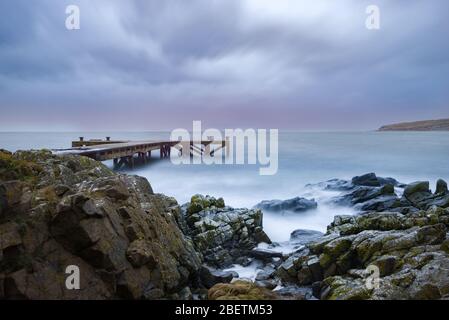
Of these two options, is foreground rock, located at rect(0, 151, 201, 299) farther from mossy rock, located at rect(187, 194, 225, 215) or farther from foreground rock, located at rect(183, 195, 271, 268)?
mossy rock, located at rect(187, 194, 225, 215)

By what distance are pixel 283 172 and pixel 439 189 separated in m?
17.9

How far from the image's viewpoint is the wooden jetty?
80.9ft

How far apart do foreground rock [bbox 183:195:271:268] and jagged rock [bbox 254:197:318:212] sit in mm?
4683

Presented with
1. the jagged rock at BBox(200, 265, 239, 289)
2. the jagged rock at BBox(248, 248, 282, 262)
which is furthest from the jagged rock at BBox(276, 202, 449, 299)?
the jagged rock at BBox(200, 265, 239, 289)

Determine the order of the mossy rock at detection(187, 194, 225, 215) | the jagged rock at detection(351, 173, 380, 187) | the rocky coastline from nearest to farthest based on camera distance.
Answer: the rocky coastline < the mossy rock at detection(187, 194, 225, 215) < the jagged rock at detection(351, 173, 380, 187)

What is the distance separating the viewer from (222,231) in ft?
43.3

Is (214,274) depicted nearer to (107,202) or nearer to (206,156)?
(107,202)

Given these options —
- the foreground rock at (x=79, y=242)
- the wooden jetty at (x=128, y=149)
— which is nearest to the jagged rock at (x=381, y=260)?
the foreground rock at (x=79, y=242)

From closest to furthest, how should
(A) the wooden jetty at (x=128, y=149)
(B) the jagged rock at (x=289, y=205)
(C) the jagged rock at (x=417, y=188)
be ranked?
1. (C) the jagged rock at (x=417, y=188)
2. (B) the jagged rock at (x=289, y=205)
3. (A) the wooden jetty at (x=128, y=149)

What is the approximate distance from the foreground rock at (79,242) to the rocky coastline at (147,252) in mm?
21

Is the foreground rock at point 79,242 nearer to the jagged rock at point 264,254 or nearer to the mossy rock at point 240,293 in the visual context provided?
the mossy rock at point 240,293

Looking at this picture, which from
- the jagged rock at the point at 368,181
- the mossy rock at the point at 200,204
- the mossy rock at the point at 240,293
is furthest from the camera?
the jagged rock at the point at 368,181

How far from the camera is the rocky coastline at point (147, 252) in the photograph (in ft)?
20.7

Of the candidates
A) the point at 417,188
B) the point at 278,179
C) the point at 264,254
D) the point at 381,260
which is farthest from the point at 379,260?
the point at 278,179
